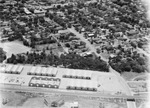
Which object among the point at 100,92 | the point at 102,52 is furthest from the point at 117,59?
the point at 100,92

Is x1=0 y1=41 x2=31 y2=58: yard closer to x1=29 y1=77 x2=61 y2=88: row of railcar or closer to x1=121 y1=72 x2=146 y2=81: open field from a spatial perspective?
x1=29 y1=77 x2=61 y2=88: row of railcar

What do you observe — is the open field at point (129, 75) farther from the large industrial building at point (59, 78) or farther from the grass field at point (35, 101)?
the grass field at point (35, 101)

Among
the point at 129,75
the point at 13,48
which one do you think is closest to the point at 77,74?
the point at 129,75

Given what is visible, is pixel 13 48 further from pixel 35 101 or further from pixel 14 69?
pixel 35 101

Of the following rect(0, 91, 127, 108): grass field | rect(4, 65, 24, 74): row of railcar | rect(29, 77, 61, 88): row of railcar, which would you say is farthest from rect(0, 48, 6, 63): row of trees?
rect(0, 91, 127, 108): grass field

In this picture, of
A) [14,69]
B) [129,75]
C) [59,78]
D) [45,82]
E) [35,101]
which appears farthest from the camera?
[129,75]

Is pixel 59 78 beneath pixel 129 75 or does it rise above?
above

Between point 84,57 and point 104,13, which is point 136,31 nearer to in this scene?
point 104,13

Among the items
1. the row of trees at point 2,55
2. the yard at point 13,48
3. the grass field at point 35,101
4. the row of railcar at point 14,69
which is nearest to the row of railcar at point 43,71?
the row of railcar at point 14,69
